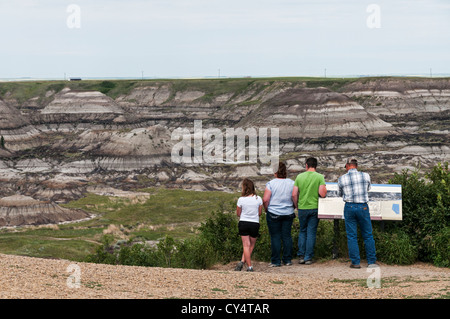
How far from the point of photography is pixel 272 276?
14.2 m

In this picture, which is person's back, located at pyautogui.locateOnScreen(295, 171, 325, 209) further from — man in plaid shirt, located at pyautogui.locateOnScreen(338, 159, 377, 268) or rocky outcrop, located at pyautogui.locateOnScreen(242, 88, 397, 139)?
rocky outcrop, located at pyautogui.locateOnScreen(242, 88, 397, 139)

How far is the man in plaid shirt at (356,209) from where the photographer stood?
1482 centimetres

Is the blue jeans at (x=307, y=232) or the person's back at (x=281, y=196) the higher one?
the person's back at (x=281, y=196)

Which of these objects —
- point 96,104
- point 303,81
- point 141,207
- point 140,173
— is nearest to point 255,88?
point 303,81

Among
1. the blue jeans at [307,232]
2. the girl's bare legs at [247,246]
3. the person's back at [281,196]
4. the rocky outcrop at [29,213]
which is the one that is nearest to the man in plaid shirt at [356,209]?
the blue jeans at [307,232]

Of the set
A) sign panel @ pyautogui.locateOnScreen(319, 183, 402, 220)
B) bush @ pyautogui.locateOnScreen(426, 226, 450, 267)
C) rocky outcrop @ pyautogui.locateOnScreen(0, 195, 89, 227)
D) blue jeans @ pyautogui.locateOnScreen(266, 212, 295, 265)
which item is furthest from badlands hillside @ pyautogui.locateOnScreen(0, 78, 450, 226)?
bush @ pyautogui.locateOnScreen(426, 226, 450, 267)

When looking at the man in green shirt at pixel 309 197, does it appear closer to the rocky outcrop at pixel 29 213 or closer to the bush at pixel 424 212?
the bush at pixel 424 212

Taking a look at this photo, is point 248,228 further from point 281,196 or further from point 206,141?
point 206,141

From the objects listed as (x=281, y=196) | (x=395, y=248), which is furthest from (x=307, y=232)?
(x=395, y=248)

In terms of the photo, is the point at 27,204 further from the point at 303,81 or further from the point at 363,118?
the point at 303,81

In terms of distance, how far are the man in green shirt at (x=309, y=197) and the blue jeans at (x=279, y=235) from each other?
0.35 metres

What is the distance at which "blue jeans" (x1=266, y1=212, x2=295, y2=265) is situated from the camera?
15742 millimetres
